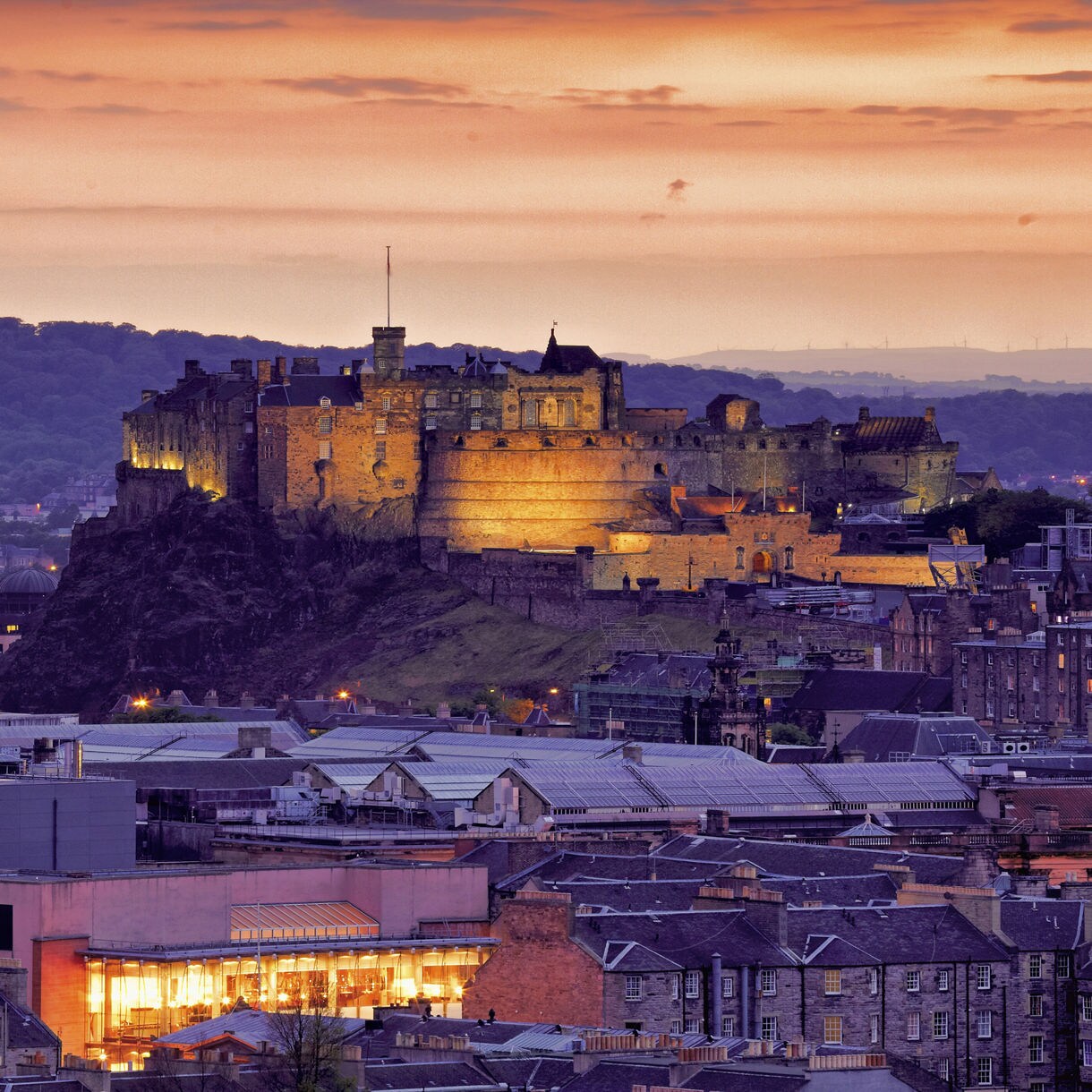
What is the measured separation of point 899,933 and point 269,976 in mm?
14530

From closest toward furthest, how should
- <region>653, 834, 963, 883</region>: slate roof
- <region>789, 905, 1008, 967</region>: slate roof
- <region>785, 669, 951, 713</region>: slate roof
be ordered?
<region>789, 905, 1008, 967</region>: slate roof, <region>653, 834, 963, 883</region>: slate roof, <region>785, 669, 951, 713</region>: slate roof

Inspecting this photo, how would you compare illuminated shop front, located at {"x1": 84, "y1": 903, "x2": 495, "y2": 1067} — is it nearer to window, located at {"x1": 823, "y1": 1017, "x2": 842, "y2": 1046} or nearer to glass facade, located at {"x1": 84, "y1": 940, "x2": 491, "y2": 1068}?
glass facade, located at {"x1": 84, "y1": 940, "x2": 491, "y2": 1068}

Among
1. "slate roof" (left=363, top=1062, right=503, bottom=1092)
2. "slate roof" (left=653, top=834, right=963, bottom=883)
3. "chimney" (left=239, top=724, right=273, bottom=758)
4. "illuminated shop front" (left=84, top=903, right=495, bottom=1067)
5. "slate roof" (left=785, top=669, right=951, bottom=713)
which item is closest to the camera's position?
"slate roof" (left=363, top=1062, right=503, bottom=1092)

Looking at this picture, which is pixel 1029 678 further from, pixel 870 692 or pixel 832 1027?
pixel 832 1027

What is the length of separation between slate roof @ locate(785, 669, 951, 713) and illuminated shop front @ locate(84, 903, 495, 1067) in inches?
2892

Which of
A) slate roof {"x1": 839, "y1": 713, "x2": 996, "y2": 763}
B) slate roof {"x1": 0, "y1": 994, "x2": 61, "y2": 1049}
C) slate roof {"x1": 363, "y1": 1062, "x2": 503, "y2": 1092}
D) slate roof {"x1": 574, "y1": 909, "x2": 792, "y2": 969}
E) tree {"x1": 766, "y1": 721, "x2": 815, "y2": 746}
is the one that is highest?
tree {"x1": 766, "y1": 721, "x2": 815, "y2": 746}

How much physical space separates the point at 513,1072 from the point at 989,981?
18.9 metres

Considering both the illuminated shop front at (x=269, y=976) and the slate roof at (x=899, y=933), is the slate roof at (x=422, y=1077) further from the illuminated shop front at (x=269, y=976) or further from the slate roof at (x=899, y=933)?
the slate roof at (x=899, y=933)

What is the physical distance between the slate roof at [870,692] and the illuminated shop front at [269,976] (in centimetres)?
7346

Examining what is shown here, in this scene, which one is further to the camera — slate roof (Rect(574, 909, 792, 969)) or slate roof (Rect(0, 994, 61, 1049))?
slate roof (Rect(574, 909, 792, 969))

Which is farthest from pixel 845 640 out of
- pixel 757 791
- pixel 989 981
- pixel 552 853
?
pixel 989 981

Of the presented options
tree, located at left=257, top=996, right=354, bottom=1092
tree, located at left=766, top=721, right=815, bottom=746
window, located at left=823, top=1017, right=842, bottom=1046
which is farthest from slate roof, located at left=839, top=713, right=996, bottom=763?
tree, located at left=257, top=996, right=354, bottom=1092

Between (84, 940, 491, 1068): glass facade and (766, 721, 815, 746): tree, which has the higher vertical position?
(766, 721, 815, 746): tree

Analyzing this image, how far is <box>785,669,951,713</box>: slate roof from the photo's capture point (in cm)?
16212
